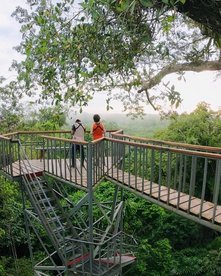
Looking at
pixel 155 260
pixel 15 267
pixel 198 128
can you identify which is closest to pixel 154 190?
pixel 155 260

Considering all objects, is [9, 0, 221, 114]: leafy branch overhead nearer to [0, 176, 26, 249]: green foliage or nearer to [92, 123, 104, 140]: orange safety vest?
[92, 123, 104, 140]: orange safety vest

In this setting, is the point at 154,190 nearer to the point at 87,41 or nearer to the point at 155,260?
the point at 87,41

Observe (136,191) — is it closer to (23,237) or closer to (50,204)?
(50,204)

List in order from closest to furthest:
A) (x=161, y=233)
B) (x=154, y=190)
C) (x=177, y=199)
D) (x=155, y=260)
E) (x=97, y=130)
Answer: (x=177, y=199) → (x=154, y=190) → (x=97, y=130) → (x=155, y=260) → (x=161, y=233)

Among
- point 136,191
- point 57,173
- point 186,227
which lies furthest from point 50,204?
point 186,227

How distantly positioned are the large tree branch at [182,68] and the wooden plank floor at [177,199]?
2.77 m

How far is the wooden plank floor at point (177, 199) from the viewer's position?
3852 mm

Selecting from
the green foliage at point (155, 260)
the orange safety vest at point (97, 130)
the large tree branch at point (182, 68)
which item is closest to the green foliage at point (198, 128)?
the large tree branch at point (182, 68)

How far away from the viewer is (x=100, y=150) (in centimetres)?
580

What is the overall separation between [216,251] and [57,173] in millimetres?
5710

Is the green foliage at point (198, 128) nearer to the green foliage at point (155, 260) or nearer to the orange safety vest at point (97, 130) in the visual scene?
the green foliage at point (155, 260)

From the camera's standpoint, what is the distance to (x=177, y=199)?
14.0ft

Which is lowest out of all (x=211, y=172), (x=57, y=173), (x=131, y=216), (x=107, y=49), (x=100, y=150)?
(x=131, y=216)

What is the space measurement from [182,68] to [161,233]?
243 inches
